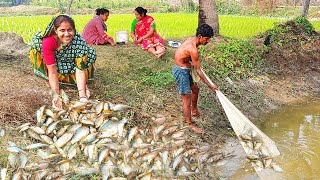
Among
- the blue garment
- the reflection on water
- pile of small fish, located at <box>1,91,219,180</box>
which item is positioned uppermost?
the blue garment

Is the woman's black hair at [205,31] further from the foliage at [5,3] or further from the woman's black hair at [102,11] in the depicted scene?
the foliage at [5,3]

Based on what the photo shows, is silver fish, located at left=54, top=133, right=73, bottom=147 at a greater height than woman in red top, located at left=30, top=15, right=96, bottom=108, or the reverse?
woman in red top, located at left=30, top=15, right=96, bottom=108

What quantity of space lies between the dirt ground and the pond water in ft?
0.87

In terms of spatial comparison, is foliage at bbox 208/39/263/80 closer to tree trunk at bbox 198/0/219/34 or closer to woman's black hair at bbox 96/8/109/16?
tree trunk at bbox 198/0/219/34

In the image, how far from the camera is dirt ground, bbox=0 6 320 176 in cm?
457

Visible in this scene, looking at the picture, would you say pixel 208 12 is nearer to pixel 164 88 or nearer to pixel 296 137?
pixel 164 88

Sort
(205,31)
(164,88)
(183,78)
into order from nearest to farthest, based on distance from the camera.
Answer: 1. (205,31)
2. (183,78)
3. (164,88)

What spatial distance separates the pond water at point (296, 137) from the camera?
13.5ft

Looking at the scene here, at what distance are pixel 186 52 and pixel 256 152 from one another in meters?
1.34

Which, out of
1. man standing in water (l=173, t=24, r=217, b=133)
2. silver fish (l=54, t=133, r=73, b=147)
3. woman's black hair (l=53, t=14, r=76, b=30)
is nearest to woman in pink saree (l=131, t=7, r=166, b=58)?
man standing in water (l=173, t=24, r=217, b=133)

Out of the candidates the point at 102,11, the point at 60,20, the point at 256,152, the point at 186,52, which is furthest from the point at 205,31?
the point at 102,11

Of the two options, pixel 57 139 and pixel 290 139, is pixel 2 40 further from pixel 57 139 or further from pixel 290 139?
pixel 290 139

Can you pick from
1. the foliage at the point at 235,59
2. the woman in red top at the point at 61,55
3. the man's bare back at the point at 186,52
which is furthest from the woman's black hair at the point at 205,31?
the foliage at the point at 235,59

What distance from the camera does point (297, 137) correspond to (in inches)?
200
